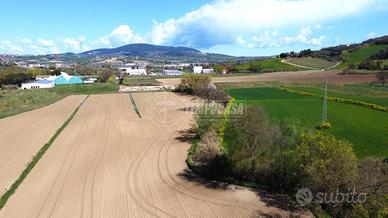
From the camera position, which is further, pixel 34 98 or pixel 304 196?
pixel 34 98

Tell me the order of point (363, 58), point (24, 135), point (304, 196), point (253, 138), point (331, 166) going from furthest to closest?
point (363, 58)
point (24, 135)
point (253, 138)
point (304, 196)
point (331, 166)

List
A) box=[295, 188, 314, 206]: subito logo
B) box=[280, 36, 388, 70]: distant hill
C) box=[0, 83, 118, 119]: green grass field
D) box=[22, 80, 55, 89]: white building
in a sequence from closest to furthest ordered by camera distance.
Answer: box=[295, 188, 314, 206]: subito logo < box=[0, 83, 118, 119]: green grass field < box=[22, 80, 55, 89]: white building < box=[280, 36, 388, 70]: distant hill

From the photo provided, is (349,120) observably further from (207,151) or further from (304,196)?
(304,196)

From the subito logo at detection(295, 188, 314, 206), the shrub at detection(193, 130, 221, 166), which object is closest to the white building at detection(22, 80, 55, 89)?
the shrub at detection(193, 130, 221, 166)


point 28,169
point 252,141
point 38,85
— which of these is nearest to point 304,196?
point 252,141

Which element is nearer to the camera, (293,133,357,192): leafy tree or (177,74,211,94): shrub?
(293,133,357,192): leafy tree

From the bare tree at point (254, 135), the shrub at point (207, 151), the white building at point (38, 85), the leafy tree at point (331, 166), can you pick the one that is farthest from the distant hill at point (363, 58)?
the leafy tree at point (331, 166)

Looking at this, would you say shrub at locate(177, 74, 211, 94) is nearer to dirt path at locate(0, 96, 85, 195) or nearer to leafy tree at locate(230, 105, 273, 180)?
dirt path at locate(0, 96, 85, 195)
